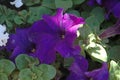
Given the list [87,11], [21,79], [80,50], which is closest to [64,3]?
[87,11]

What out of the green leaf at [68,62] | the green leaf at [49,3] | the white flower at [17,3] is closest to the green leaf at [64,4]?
the green leaf at [49,3]

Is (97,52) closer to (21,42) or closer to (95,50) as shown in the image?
(95,50)

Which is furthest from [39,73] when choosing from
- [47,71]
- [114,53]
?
[114,53]

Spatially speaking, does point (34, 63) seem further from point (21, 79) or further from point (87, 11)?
point (87, 11)

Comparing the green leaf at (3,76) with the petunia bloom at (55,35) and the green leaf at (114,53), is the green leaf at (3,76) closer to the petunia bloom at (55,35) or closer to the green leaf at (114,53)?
the petunia bloom at (55,35)

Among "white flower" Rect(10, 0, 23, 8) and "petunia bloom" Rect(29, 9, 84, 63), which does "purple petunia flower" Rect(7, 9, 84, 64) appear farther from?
"white flower" Rect(10, 0, 23, 8)
